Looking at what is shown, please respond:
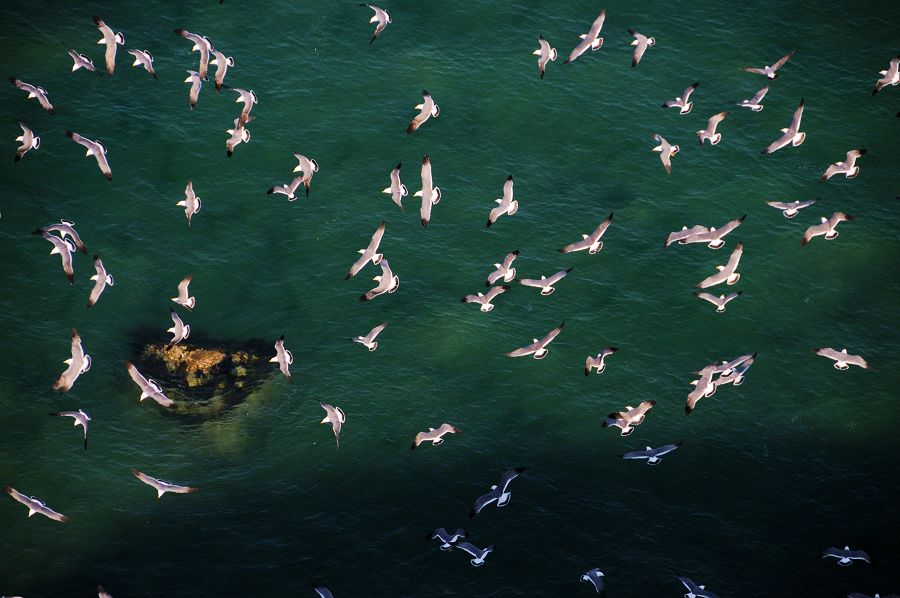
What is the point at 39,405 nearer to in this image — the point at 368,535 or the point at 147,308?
the point at 147,308

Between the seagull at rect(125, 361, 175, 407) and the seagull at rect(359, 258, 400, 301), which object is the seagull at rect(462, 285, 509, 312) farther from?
the seagull at rect(125, 361, 175, 407)

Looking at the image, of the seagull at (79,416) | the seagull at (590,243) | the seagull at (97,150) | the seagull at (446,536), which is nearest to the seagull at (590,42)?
the seagull at (590,243)

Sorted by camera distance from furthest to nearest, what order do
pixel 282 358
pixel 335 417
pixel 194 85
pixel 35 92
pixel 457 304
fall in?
pixel 194 85 → pixel 35 92 → pixel 457 304 → pixel 282 358 → pixel 335 417

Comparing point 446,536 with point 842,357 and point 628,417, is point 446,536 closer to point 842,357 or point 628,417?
point 628,417

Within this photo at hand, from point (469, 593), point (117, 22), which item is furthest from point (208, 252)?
point (469, 593)

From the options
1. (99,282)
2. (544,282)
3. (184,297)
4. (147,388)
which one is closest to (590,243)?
(544,282)

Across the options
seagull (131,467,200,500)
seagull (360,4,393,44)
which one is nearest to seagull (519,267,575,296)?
seagull (131,467,200,500)
